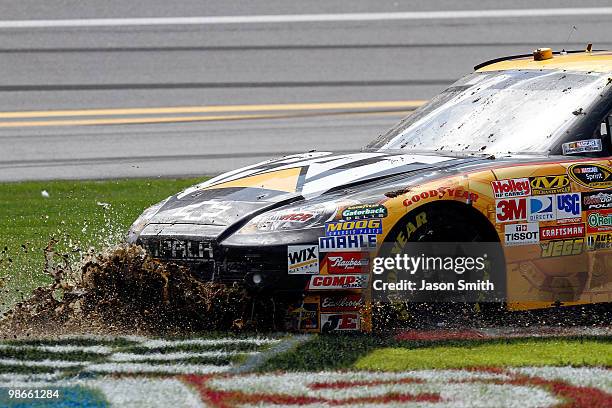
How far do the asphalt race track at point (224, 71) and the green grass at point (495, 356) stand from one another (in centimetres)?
652

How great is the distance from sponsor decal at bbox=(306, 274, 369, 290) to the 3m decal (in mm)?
1168

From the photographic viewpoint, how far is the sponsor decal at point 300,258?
5863 mm

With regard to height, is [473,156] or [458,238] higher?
[473,156]

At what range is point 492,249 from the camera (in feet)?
20.4

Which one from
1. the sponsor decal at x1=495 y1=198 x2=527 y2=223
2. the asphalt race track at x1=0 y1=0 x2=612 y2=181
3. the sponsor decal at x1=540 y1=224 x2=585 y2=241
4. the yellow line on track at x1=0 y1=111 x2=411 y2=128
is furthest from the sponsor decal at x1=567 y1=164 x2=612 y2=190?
the yellow line on track at x1=0 y1=111 x2=411 y2=128

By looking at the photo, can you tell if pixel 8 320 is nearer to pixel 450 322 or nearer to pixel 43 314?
pixel 43 314

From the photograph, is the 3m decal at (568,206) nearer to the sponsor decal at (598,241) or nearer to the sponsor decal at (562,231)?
the sponsor decal at (562,231)

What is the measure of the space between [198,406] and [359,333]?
1.53 metres

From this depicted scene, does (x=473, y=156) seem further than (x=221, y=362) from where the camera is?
Yes

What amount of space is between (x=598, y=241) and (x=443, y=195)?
39.6 inches

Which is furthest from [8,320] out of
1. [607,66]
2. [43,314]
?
[607,66]

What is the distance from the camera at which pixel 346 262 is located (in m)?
5.92

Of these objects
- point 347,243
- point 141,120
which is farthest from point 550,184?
point 141,120

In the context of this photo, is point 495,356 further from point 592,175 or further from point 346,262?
point 592,175
